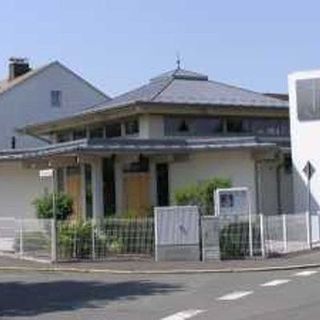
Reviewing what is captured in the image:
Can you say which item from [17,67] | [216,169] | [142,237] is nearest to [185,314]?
[142,237]

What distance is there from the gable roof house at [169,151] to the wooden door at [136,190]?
3cm

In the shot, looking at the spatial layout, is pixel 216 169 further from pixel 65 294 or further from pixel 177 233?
pixel 65 294

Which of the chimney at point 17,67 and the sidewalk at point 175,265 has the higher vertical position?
the chimney at point 17,67

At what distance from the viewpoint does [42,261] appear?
86.9ft

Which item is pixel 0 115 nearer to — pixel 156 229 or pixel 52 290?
pixel 156 229

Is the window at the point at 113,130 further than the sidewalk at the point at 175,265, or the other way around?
the window at the point at 113,130

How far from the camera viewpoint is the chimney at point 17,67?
61750mm

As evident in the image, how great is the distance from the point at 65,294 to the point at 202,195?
11.4 m

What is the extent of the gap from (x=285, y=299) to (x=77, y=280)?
671cm

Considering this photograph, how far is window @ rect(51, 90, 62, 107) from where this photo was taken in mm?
58875

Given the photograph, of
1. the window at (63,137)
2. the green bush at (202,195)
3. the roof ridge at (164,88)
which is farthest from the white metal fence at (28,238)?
the window at (63,137)

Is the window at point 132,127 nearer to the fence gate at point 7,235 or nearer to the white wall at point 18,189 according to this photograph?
the white wall at point 18,189

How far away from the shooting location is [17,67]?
2457 inches

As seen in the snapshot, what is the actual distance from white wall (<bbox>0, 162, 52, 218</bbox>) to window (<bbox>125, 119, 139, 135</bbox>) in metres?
4.75
